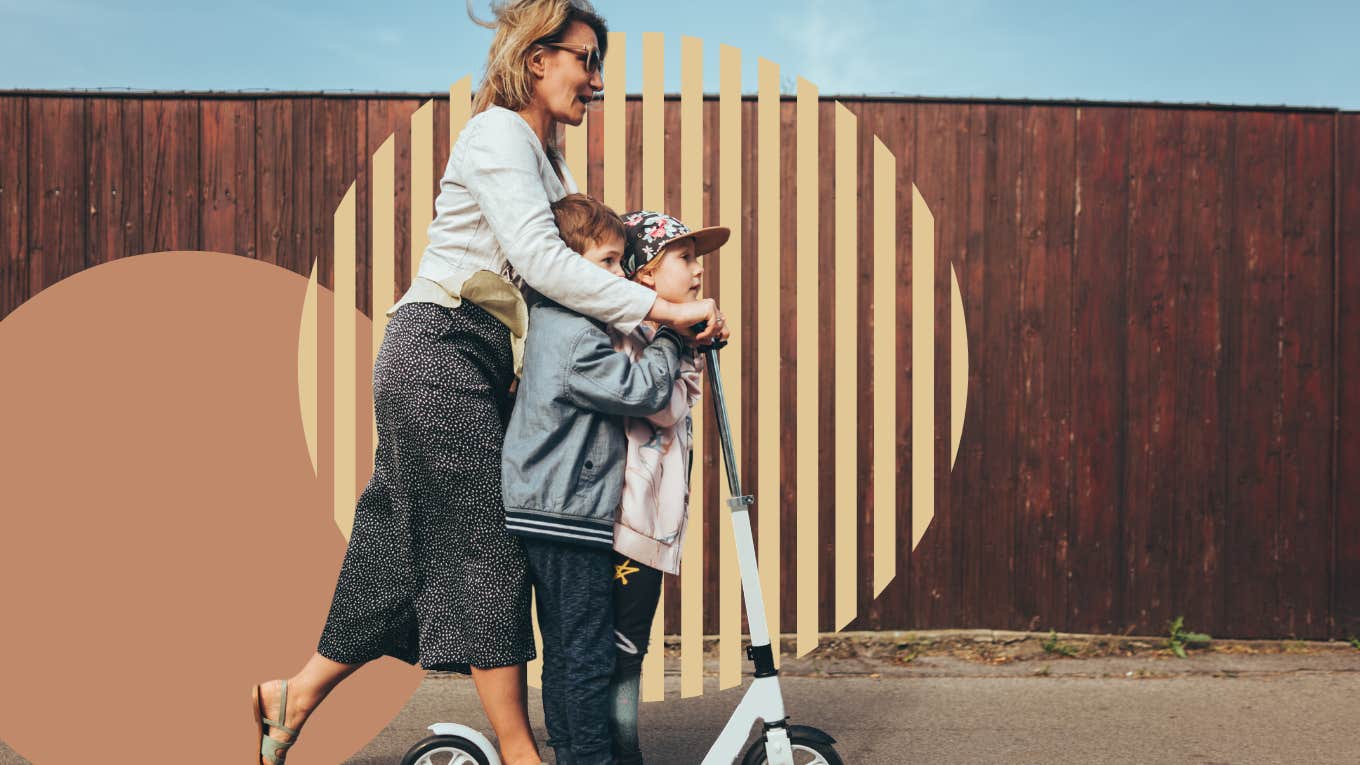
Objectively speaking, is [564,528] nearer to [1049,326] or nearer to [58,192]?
[1049,326]

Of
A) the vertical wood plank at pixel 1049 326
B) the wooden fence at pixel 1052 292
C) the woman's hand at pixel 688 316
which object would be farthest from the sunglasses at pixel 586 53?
the vertical wood plank at pixel 1049 326

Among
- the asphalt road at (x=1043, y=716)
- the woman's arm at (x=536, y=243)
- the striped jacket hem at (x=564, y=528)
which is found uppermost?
the woman's arm at (x=536, y=243)

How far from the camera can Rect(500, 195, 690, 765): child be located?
2145mm

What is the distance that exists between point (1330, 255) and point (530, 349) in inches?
150

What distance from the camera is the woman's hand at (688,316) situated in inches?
85.3

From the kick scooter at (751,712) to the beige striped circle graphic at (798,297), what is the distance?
6.14 feet

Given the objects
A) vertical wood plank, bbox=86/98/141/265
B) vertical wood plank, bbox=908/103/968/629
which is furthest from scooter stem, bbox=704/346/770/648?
vertical wood plank, bbox=86/98/141/265

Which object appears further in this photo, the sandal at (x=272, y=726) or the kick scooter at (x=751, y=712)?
the sandal at (x=272, y=726)

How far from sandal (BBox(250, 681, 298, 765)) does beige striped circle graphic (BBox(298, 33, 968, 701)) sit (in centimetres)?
196

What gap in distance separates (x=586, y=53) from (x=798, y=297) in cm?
221

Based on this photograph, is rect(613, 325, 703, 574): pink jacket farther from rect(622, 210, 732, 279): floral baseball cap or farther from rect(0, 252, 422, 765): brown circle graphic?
rect(0, 252, 422, 765): brown circle graphic

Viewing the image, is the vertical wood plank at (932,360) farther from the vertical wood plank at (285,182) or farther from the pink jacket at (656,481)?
the vertical wood plank at (285,182)

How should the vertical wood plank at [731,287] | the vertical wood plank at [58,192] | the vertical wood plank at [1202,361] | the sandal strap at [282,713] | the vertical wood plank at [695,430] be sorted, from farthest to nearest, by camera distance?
the vertical wood plank at [1202,361] < the vertical wood plank at [58,192] < the vertical wood plank at [731,287] < the vertical wood plank at [695,430] < the sandal strap at [282,713]

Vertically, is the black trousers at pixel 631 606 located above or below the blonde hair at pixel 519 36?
below
